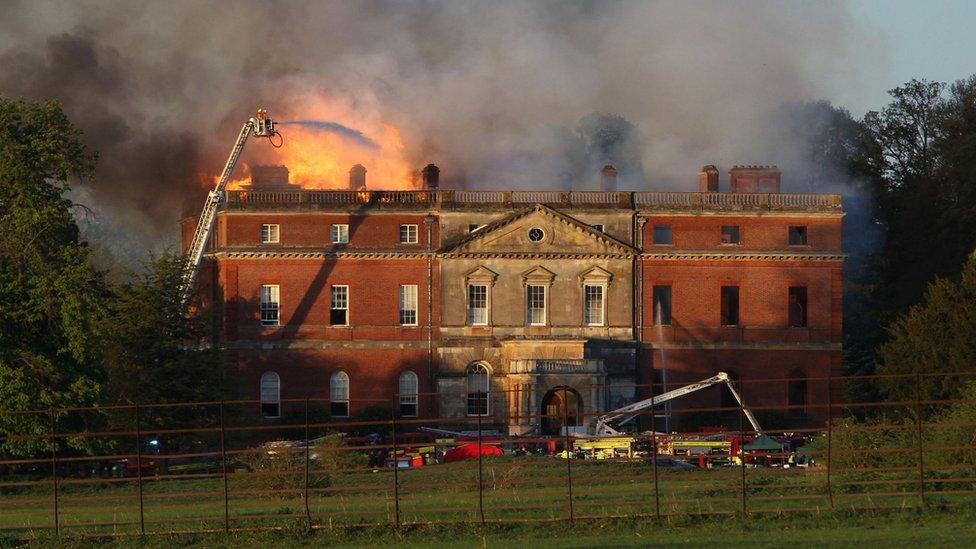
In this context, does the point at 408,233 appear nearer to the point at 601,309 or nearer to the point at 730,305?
the point at 601,309

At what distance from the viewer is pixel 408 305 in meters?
70.1

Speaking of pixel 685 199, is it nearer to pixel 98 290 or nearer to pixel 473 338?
pixel 473 338

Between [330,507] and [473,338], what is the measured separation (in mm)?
34922

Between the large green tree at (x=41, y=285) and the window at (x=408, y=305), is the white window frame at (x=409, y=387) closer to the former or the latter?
the window at (x=408, y=305)

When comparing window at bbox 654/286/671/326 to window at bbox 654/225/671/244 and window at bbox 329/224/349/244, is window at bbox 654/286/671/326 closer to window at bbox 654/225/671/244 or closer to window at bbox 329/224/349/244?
window at bbox 654/225/671/244

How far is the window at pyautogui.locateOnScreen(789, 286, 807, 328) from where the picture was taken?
71.1 m

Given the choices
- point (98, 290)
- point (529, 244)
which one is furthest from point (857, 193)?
point (98, 290)

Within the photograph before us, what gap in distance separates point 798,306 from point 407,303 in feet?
49.4

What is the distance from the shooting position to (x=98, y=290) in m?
50.9

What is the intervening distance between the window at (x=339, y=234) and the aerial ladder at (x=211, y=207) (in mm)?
4560

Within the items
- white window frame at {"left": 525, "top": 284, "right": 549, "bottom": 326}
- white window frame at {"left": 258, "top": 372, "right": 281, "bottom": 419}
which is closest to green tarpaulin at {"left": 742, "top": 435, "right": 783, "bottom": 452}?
white window frame at {"left": 525, "top": 284, "right": 549, "bottom": 326}

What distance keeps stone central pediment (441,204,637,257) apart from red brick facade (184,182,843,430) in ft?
0.25

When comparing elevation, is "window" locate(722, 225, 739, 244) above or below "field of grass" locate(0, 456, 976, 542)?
above

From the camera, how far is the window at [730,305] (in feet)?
232
